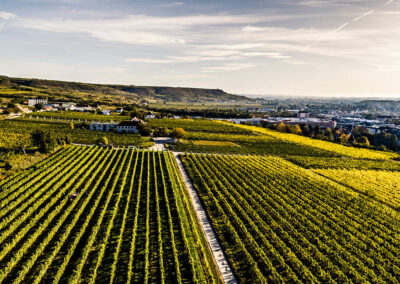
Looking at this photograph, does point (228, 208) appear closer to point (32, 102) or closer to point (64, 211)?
point (64, 211)

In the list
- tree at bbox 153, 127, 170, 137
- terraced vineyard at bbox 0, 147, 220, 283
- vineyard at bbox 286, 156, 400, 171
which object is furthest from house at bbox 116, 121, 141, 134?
vineyard at bbox 286, 156, 400, 171

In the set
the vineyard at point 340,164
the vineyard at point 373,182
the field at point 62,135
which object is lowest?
the vineyard at point 373,182

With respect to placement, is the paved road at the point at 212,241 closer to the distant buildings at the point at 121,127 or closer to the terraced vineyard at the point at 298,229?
the terraced vineyard at the point at 298,229

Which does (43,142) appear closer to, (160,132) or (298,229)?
(160,132)

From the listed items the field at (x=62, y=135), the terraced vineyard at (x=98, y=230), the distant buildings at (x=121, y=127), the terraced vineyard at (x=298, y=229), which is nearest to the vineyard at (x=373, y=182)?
the terraced vineyard at (x=298, y=229)

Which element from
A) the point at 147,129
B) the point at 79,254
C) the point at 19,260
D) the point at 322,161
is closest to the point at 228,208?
the point at 79,254
